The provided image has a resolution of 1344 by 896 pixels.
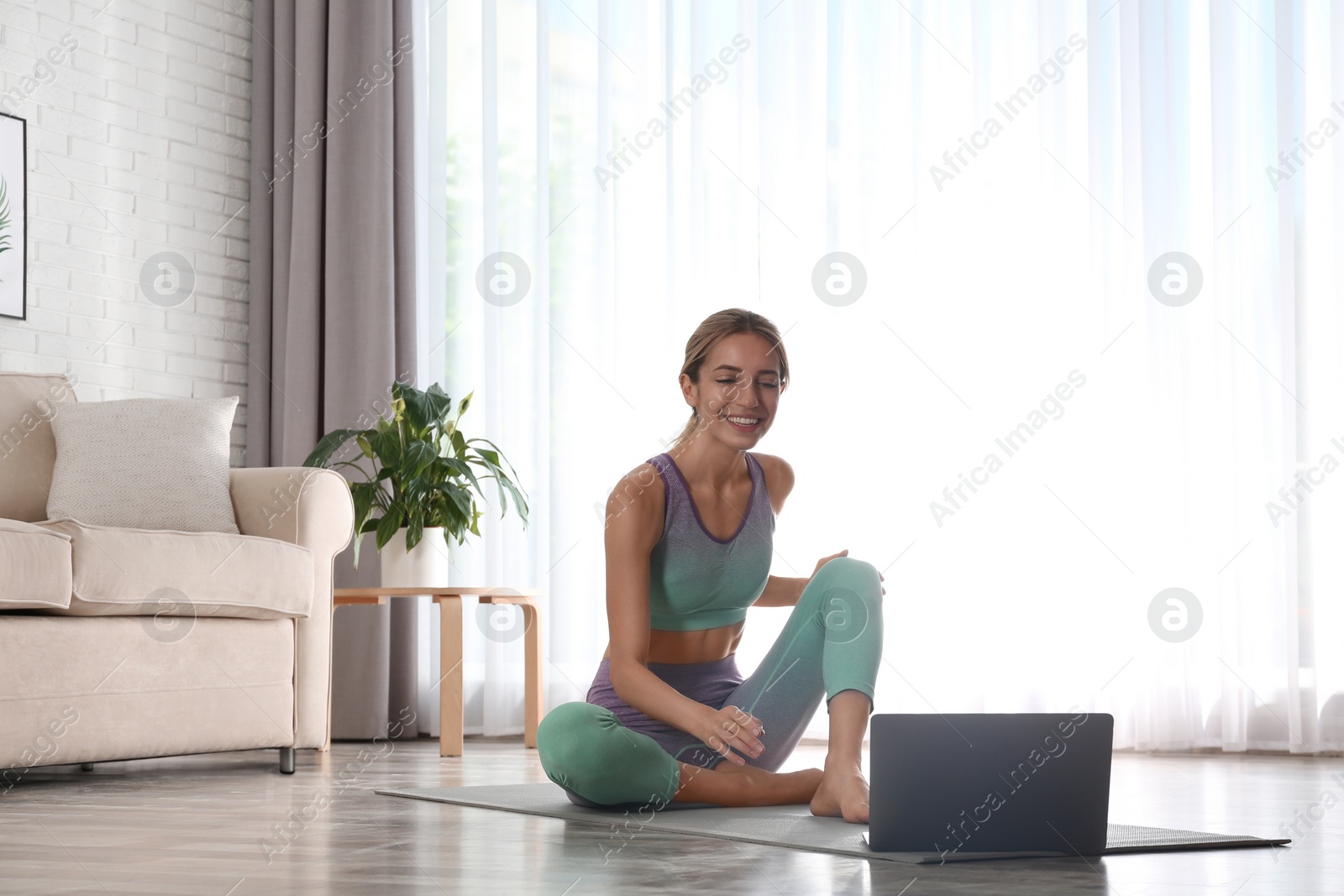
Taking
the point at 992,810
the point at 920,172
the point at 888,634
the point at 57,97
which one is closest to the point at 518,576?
the point at 888,634

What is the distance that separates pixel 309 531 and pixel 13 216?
1.37m

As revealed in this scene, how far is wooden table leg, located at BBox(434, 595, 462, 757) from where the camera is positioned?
322 cm

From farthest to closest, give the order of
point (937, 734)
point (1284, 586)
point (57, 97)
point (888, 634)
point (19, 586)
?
Answer: point (57, 97), point (888, 634), point (1284, 586), point (19, 586), point (937, 734)

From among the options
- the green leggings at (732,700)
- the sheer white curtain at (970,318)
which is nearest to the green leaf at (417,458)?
the sheer white curtain at (970,318)

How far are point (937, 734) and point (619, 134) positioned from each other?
2.79 meters

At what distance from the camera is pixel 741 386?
1916 millimetres

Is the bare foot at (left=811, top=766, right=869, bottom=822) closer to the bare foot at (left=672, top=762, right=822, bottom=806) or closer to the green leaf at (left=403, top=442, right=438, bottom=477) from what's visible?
the bare foot at (left=672, top=762, right=822, bottom=806)

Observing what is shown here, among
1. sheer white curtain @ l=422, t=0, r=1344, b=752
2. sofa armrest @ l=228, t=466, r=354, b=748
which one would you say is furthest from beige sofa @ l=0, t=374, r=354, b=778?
sheer white curtain @ l=422, t=0, r=1344, b=752

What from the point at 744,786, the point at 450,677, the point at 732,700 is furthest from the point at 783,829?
the point at 450,677

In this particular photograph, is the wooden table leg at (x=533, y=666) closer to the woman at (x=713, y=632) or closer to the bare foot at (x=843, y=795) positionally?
the woman at (x=713, y=632)

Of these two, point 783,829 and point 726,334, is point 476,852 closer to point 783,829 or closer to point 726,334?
point 783,829

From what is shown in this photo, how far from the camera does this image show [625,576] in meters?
1.85

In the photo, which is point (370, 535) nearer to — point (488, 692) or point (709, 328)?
point (488, 692)

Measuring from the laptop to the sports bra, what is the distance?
0.53 metres
